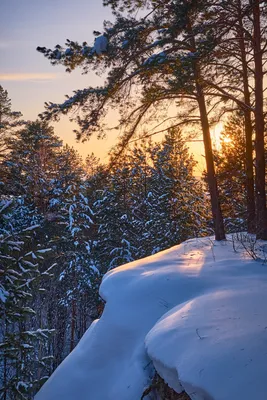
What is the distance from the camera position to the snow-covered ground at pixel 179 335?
2945 mm

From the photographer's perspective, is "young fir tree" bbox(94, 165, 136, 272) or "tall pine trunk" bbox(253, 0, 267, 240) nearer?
"tall pine trunk" bbox(253, 0, 267, 240)

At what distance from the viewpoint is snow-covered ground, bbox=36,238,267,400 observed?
2945 mm

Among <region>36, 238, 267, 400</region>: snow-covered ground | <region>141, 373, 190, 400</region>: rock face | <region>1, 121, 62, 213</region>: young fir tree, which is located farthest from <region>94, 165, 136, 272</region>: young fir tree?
<region>141, 373, 190, 400</region>: rock face

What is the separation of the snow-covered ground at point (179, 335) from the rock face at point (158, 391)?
0.13 m

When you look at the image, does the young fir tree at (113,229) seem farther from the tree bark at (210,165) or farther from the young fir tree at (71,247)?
the tree bark at (210,165)

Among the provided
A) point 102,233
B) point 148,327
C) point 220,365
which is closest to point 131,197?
point 102,233

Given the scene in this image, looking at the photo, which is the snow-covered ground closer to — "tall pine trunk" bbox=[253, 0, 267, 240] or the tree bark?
"tall pine trunk" bbox=[253, 0, 267, 240]

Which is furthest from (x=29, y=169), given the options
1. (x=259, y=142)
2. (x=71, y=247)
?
(x=259, y=142)

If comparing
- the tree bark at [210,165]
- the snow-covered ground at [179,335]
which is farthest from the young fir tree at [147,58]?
the snow-covered ground at [179,335]

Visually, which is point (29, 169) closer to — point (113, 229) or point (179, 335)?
point (113, 229)

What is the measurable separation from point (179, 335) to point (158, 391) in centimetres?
77

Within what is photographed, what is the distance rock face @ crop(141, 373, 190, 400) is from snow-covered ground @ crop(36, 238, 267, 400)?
0.13m

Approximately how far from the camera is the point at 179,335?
3.80 m

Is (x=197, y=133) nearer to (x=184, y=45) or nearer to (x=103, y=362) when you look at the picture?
(x=184, y=45)
